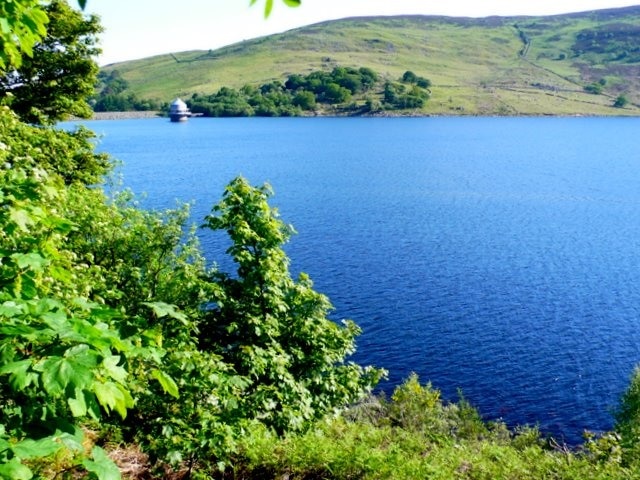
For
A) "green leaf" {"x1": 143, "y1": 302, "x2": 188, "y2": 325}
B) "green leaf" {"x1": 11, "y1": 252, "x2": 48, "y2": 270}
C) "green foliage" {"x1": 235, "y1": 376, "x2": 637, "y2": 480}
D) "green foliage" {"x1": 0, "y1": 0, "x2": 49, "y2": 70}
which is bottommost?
"green foliage" {"x1": 235, "y1": 376, "x2": 637, "y2": 480}

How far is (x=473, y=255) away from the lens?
205 feet

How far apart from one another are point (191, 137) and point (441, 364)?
141855 mm

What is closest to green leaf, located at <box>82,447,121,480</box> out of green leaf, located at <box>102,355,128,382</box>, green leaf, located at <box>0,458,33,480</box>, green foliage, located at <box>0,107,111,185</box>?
green leaf, located at <box>0,458,33,480</box>

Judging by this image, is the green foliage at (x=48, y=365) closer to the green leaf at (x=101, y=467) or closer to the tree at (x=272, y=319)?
the green leaf at (x=101, y=467)

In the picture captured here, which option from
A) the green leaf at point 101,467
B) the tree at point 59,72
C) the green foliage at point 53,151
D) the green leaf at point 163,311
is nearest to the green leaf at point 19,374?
the green leaf at point 101,467

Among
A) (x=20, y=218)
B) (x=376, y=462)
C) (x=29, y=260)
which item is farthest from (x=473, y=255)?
(x=29, y=260)

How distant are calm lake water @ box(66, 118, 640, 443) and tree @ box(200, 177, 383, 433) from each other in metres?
21.8

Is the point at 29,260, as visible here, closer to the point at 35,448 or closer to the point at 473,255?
the point at 35,448

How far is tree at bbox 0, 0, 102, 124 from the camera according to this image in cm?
3275

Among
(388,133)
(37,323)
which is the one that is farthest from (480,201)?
(388,133)

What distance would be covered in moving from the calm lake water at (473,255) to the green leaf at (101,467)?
34052mm

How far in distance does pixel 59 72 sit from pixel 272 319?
25149 mm

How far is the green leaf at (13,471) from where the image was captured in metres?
4.29

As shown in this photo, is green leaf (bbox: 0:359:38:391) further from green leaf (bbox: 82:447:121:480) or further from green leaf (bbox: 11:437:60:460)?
green leaf (bbox: 82:447:121:480)
